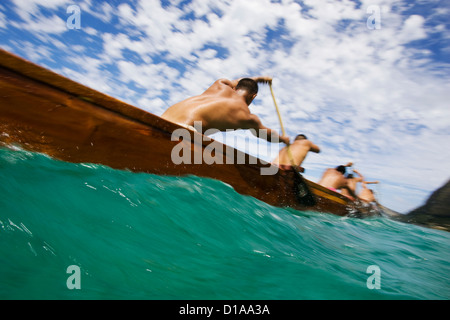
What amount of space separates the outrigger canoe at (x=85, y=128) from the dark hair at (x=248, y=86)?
1393mm

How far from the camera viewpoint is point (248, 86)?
3795mm

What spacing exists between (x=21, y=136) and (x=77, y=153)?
373mm

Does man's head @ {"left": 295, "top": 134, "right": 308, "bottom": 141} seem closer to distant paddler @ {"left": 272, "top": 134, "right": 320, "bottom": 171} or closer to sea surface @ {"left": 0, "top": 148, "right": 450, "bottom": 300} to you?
distant paddler @ {"left": 272, "top": 134, "right": 320, "bottom": 171}

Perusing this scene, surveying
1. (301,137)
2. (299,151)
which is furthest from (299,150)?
(301,137)

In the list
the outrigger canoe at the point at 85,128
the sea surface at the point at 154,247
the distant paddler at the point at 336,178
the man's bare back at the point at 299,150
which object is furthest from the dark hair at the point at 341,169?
the outrigger canoe at the point at 85,128

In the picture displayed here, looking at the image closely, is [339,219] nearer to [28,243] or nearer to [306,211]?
[306,211]

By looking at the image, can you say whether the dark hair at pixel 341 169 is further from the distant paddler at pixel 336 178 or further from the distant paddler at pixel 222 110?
the distant paddler at pixel 222 110

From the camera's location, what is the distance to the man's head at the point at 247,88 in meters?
3.79

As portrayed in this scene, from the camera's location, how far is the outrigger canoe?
169cm

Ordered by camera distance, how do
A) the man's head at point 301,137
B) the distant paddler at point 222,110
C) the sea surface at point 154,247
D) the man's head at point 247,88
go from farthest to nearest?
the man's head at point 301,137
the man's head at point 247,88
the distant paddler at point 222,110
the sea surface at point 154,247

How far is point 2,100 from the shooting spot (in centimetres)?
163

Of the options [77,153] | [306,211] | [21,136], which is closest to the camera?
[21,136]

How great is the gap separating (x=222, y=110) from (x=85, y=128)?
1680 millimetres

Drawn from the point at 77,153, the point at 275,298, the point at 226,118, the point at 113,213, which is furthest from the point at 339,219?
the point at 77,153
